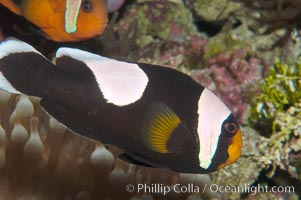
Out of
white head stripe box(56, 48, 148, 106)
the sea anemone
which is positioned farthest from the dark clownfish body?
the sea anemone

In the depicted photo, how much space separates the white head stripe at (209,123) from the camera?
4.75 feet

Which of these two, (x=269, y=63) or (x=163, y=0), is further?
(x=163, y=0)

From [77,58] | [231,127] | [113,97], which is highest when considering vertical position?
[77,58]

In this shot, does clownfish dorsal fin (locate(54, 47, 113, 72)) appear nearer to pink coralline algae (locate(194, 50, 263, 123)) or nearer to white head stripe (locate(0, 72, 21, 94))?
white head stripe (locate(0, 72, 21, 94))

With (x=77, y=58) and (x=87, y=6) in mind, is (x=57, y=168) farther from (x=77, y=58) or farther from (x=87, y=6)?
(x=87, y=6)

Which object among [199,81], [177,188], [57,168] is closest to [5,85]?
[57,168]

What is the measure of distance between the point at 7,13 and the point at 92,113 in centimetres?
238

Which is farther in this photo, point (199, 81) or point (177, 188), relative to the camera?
point (199, 81)

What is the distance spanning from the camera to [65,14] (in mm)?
2850

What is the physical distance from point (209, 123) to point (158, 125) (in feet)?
0.65

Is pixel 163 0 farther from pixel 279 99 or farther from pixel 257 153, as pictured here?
pixel 257 153

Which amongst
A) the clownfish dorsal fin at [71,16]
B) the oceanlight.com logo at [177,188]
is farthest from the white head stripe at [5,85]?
the clownfish dorsal fin at [71,16]

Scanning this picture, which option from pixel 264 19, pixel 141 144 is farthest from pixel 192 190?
pixel 264 19

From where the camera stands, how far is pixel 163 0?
12.8ft
